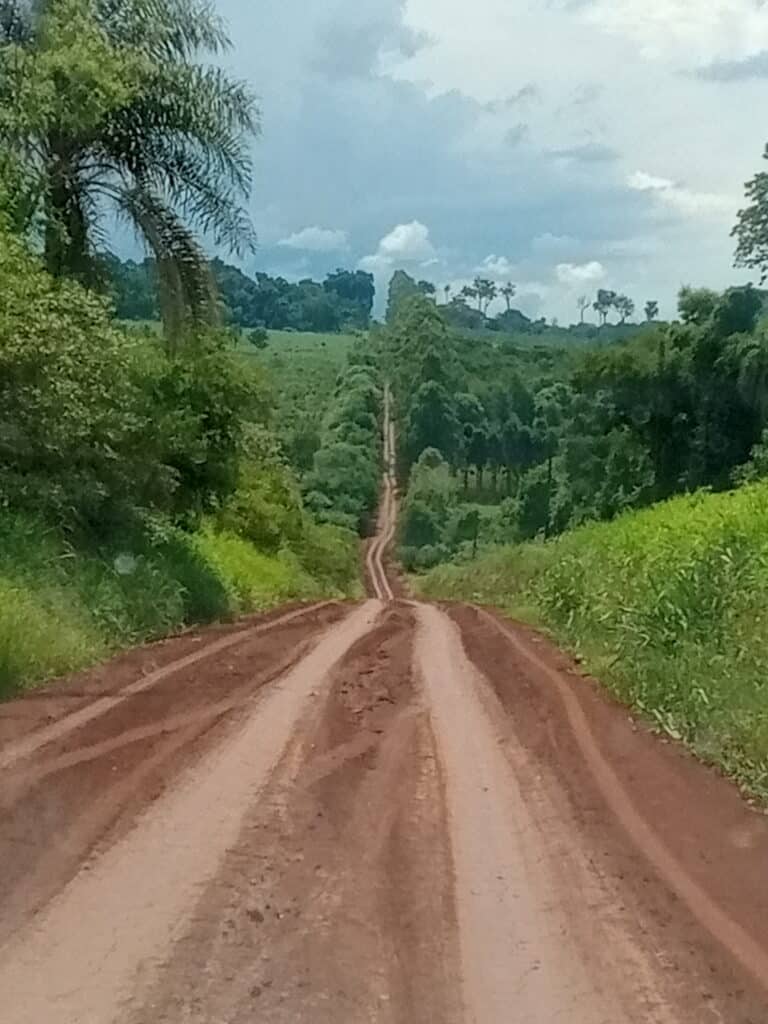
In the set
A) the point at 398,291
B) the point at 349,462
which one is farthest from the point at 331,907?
the point at 398,291

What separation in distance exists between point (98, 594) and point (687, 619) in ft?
21.7

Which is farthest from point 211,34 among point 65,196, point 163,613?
point 163,613

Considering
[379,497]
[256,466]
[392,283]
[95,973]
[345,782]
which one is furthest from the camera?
[392,283]

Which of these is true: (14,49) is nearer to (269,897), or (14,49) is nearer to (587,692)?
(587,692)

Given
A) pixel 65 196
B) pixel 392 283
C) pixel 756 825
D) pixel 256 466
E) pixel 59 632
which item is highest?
pixel 392 283

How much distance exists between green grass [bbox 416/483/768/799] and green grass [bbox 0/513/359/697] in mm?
4889

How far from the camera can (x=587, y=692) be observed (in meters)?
11.3

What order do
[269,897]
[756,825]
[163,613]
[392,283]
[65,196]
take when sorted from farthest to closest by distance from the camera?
[392,283], [65,196], [163,613], [756,825], [269,897]

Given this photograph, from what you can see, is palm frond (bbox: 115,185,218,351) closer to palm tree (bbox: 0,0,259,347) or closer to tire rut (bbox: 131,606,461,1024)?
palm tree (bbox: 0,0,259,347)

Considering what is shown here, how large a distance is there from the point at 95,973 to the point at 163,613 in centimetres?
1204

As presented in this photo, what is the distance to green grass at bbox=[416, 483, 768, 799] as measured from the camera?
8.95m

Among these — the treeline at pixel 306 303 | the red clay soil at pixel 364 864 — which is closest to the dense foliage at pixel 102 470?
the red clay soil at pixel 364 864

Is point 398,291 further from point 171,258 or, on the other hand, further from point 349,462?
point 171,258

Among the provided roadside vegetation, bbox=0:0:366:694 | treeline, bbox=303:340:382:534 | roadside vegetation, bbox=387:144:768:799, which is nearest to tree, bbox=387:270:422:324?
roadside vegetation, bbox=387:144:768:799
